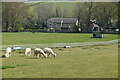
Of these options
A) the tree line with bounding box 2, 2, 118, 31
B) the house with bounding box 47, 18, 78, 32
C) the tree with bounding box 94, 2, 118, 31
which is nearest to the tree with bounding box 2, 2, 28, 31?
the tree line with bounding box 2, 2, 118, 31

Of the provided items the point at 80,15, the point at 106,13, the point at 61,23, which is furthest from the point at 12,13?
the point at 106,13

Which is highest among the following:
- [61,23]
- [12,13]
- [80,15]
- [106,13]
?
[12,13]

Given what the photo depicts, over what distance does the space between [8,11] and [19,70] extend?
76.8 meters

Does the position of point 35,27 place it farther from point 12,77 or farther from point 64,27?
point 12,77

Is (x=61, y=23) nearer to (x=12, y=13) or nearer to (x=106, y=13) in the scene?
(x=12, y=13)

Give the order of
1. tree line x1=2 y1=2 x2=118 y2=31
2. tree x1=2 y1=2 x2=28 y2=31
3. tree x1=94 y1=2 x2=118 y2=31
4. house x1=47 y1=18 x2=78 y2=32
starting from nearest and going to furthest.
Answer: tree x1=94 y1=2 x2=118 y2=31
tree line x1=2 y1=2 x2=118 y2=31
tree x1=2 y1=2 x2=28 y2=31
house x1=47 y1=18 x2=78 y2=32

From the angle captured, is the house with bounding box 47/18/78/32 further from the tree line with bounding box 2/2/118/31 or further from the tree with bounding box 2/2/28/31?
the tree with bounding box 2/2/28/31

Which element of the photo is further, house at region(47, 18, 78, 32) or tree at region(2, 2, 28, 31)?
house at region(47, 18, 78, 32)

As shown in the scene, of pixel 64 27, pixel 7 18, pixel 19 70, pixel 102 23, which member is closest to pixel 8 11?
pixel 7 18

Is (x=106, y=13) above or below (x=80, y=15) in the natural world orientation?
above

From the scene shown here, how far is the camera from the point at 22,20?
327 feet

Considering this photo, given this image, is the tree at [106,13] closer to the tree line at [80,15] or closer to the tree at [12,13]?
the tree line at [80,15]

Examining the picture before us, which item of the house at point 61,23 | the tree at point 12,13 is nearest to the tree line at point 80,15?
the tree at point 12,13

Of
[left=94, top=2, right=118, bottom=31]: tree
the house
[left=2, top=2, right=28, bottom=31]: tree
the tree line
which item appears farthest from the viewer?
the house
